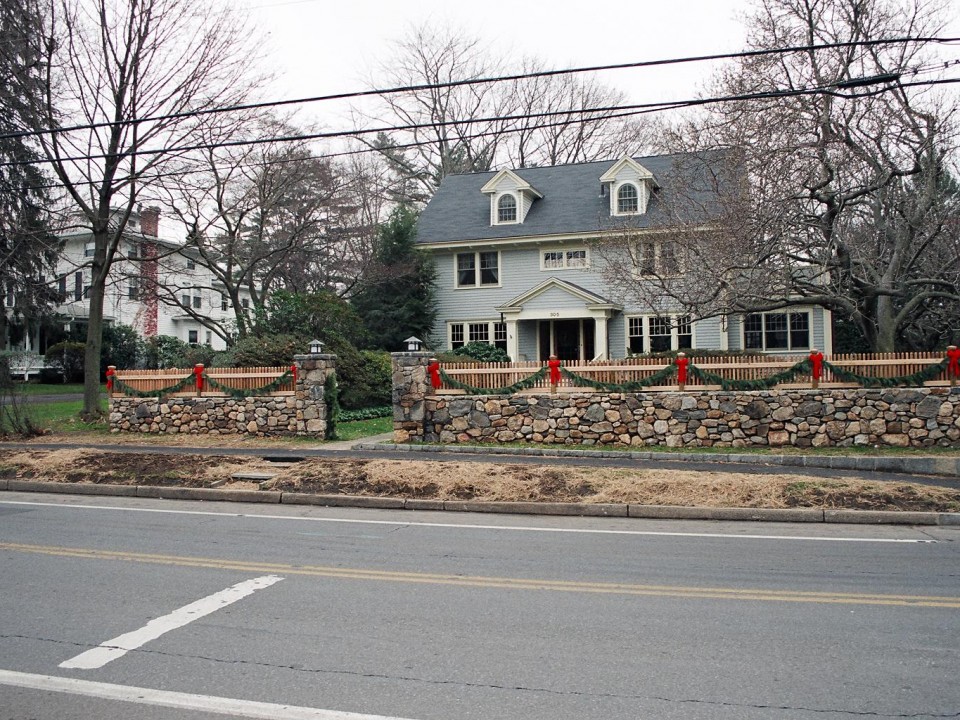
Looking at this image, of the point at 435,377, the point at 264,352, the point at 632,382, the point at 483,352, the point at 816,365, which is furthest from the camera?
the point at 483,352

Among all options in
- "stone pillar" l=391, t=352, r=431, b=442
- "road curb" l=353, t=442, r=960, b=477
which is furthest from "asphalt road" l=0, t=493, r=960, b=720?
"stone pillar" l=391, t=352, r=431, b=442

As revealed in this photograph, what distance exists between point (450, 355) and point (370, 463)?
43.6 ft

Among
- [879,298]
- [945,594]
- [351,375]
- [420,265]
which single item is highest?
[420,265]

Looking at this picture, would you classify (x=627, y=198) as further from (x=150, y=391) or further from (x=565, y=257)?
(x=150, y=391)

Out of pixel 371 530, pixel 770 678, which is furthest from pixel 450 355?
pixel 770 678

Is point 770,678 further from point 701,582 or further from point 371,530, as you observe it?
point 371,530

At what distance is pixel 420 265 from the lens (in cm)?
3002

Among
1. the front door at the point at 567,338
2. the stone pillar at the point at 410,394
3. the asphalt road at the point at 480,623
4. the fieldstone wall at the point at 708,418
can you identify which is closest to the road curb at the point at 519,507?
the asphalt road at the point at 480,623

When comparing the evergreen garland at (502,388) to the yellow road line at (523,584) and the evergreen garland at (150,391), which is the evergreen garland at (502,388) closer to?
the evergreen garland at (150,391)

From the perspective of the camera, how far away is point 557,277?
29.8 meters

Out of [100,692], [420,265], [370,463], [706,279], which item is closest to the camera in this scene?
[100,692]

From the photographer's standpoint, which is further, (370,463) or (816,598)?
(370,463)

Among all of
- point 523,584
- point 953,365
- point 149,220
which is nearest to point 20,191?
point 149,220

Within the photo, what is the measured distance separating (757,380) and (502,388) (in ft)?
16.8
